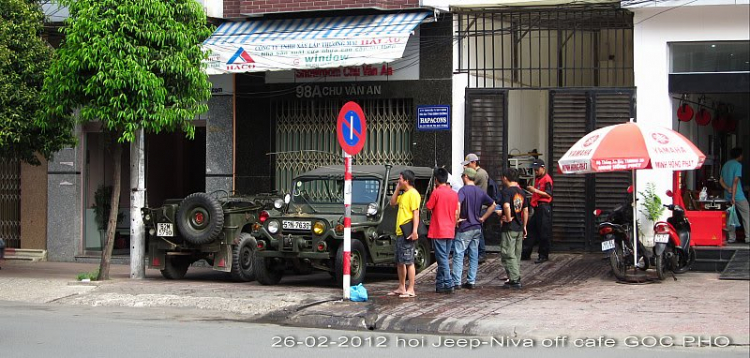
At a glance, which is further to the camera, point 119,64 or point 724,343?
point 119,64

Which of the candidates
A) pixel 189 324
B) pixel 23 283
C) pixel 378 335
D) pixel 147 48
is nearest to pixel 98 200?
pixel 23 283

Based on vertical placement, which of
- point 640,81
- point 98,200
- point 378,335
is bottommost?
point 378,335

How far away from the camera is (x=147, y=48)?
15.2 meters

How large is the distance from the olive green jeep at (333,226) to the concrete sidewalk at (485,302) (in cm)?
42

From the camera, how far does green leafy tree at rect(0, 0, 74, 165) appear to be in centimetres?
1595

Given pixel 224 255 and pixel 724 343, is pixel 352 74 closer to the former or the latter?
pixel 224 255

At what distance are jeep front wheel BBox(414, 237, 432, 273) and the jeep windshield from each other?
4.17 ft

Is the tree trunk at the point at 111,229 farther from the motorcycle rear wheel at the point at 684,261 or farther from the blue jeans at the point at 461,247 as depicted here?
the motorcycle rear wheel at the point at 684,261

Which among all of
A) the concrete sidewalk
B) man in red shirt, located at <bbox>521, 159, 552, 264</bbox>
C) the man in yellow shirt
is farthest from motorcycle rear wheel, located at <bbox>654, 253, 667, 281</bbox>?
the man in yellow shirt

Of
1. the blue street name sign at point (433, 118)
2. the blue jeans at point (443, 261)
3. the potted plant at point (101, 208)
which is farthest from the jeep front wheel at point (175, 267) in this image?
the blue jeans at point (443, 261)

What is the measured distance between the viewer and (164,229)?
16.0 metres

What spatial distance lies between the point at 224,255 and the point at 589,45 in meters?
8.06

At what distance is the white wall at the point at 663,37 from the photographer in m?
15.6

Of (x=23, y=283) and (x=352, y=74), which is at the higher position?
(x=352, y=74)
